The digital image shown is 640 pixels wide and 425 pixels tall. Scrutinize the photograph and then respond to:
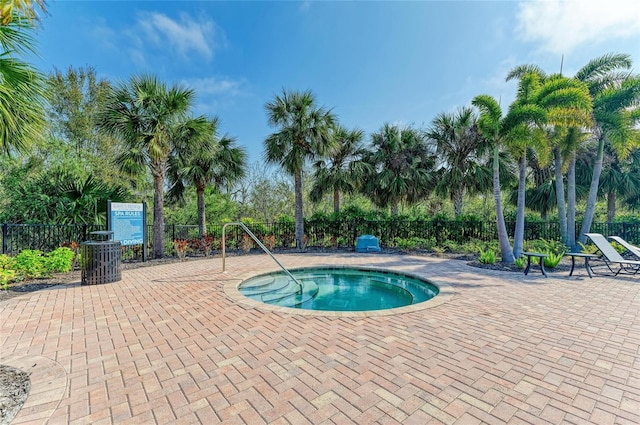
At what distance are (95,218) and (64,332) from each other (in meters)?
6.55

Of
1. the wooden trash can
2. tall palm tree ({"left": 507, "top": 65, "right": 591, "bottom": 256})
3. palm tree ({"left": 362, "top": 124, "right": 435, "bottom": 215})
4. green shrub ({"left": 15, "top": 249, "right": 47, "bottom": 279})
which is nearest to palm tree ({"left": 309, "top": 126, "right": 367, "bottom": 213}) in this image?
palm tree ({"left": 362, "top": 124, "right": 435, "bottom": 215})

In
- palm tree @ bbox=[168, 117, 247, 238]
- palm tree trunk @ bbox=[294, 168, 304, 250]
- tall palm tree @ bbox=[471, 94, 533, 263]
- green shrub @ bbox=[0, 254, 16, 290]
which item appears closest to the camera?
green shrub @ bbox=[0, 254, 16, 290]

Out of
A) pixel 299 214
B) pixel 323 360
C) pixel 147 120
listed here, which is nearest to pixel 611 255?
pixel 323 360

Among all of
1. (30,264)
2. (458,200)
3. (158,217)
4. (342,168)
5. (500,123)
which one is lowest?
(30,264)

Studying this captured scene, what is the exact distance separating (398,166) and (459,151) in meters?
2.80

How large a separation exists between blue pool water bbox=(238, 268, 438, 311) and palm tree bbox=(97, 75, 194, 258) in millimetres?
5168

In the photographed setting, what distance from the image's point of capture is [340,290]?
6.36 meters

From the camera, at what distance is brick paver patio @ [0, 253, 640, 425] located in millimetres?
1949

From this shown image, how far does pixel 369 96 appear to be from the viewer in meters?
12.6

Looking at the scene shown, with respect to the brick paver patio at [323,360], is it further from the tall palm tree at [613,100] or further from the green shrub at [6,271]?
the tall palm tree at [613,100]

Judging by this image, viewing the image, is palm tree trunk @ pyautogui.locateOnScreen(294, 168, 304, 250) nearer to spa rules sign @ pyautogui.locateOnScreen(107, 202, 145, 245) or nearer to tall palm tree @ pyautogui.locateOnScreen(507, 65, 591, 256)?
spa rules sign @ pyautogui.locateOnScreen(107, 202, 145, 245)

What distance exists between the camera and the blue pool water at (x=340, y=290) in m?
5.38

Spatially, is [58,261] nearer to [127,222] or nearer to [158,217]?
[127,222]

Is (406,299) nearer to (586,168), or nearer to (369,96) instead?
(369,96)
